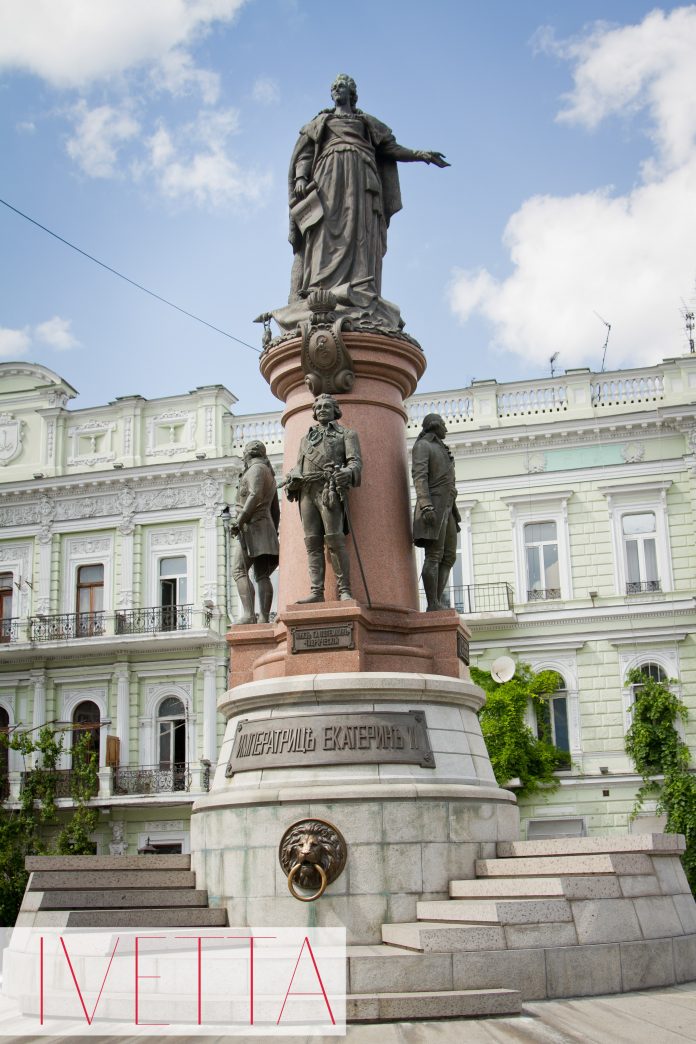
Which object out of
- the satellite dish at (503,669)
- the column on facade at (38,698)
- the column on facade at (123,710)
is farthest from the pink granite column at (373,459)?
the column on facade at (38,698)

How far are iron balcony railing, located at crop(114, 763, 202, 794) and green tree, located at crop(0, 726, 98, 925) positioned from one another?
2.40ft

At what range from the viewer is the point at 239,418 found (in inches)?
1361

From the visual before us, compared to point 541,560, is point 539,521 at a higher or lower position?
higher

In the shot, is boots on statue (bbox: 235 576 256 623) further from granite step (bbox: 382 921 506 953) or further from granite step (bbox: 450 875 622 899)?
granite step (bbox: 382 921 506 953)

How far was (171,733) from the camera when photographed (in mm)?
33281

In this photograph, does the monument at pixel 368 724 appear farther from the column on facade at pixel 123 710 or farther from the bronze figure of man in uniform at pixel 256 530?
the column on facade at pixel 123 710

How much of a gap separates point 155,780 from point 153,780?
57mm

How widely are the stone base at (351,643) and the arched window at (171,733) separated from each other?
21.9m

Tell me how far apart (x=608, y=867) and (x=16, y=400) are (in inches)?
1230

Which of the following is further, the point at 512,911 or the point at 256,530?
the point at 256,530

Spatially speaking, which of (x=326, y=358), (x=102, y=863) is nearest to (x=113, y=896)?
Answer: (x=102, y=863)

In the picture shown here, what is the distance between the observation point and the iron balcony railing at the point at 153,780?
31969 millimetres

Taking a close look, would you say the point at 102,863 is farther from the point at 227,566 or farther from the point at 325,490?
the point at 227,566

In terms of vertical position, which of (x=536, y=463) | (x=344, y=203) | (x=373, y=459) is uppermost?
(x=536, y=463)
